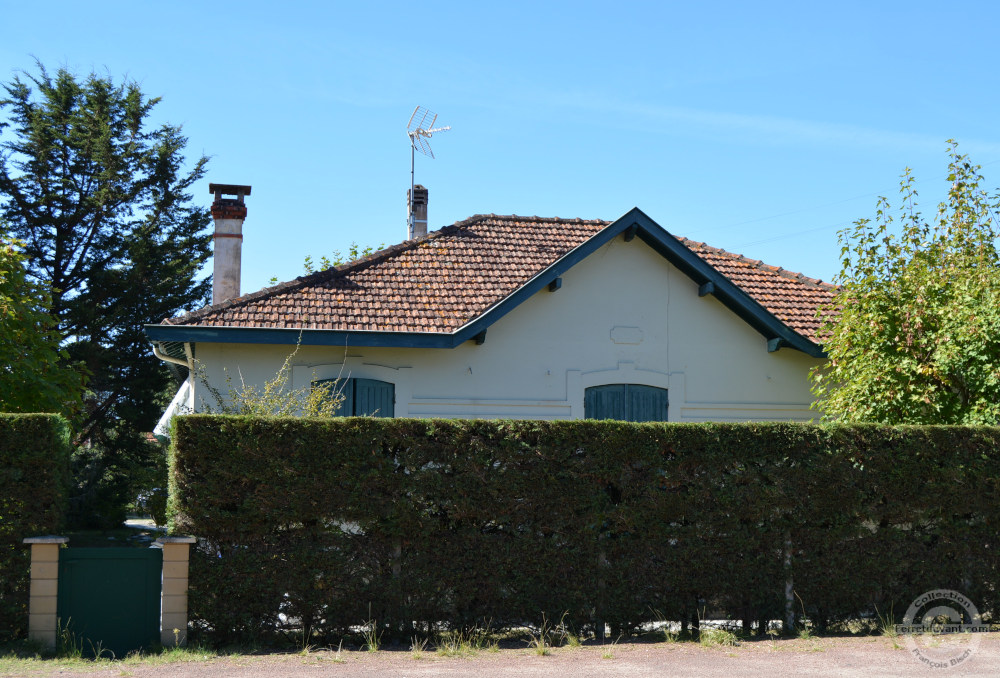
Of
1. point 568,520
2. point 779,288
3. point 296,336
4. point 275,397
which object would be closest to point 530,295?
point 296,336

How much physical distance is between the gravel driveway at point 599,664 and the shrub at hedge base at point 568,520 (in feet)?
1.89

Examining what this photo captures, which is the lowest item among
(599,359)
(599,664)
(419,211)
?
(599,664)

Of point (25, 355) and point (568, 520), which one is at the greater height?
point (25, 355)

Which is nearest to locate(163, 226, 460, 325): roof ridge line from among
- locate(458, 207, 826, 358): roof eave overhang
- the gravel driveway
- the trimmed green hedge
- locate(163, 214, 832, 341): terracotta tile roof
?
locate(163, 214, 832, 341): terracotta tile roof

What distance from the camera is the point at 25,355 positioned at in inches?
436

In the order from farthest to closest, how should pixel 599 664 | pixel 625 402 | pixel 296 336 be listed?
pixel 625 402
pixel 296 336
pixel 599 664

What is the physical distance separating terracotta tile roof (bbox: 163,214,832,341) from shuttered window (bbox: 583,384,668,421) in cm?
217

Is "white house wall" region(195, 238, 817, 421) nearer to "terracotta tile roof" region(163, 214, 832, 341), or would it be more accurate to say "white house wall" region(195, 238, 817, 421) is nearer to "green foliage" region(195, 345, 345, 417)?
"green foliage" region(195, 345, 345, 417)

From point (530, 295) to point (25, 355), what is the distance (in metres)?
6.99

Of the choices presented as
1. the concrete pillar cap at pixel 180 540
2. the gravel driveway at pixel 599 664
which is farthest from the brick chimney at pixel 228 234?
the gravel driveway at pixel 599 664

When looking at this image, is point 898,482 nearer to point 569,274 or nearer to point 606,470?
point 606,470

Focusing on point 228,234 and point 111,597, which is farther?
point 228,234

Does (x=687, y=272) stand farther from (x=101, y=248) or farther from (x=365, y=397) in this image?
(x=101, y=248)

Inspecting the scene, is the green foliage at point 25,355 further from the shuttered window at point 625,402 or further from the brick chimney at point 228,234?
the shuttered window at point 625,402
